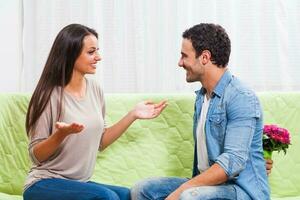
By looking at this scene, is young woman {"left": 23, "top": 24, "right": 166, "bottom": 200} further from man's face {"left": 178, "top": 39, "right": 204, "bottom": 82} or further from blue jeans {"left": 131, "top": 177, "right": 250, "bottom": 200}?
man's face {"left": 178, "top": 39, "right": 204, "bottom": 82}

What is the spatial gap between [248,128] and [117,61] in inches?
45.6

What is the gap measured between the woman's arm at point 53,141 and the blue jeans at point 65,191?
3.9 inches

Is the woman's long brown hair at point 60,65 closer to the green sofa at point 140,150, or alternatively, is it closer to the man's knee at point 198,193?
the green sofa at point 140,150

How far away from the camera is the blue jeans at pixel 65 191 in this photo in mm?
1760

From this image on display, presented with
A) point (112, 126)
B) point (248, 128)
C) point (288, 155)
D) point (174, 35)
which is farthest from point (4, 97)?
point (288, 155)

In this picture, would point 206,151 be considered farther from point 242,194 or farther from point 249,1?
point 249,1

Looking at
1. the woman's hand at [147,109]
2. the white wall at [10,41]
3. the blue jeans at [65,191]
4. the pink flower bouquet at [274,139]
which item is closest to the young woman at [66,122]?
the blue jeans at [65,191]

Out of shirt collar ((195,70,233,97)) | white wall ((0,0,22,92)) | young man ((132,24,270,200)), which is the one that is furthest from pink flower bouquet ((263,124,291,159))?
white wall ((0,0,22,92))

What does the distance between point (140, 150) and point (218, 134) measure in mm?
625

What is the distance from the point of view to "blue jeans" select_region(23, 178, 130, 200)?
1760mm

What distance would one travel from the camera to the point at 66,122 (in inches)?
Result: 75.5

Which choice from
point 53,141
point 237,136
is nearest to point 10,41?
point 53,141

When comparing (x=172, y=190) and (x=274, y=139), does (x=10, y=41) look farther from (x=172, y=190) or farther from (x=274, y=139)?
(x=274, y=139)

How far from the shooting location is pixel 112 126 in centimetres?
218
